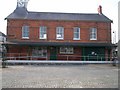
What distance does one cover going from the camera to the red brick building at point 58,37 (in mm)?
34312

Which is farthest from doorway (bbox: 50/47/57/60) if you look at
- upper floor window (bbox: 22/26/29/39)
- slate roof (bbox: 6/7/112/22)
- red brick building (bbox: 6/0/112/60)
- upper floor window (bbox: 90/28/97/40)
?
upper floor window (bbox: 90/28/97/40)

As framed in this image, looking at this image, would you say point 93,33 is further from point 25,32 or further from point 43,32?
point 25,32

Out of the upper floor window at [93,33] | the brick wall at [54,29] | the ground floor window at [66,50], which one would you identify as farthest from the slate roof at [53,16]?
the ground floor window at [66,50]

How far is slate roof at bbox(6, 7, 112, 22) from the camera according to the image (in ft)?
118

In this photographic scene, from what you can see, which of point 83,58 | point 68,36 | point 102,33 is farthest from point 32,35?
point 102,33

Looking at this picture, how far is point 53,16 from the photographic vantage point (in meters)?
36.9

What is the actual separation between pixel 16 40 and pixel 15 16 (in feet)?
11.6

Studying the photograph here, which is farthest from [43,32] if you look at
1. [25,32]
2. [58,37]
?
[25,32]

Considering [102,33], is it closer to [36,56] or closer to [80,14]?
[80,14]

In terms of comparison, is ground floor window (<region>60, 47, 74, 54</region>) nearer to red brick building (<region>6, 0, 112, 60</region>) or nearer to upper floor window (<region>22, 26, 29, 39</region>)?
red brick building (<region>6, 0, 112, 60</region>)

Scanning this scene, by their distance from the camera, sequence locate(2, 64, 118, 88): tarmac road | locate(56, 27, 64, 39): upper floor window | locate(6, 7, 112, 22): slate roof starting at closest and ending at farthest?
locate(2, 64, 118, 88): tarmac road
locate(56, 27, 64, 39): upper floor window
locate(6, 7, 112, 22): slate roof

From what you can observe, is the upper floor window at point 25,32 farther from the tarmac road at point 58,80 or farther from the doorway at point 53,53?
the tarmac road at point 58,80

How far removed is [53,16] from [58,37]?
11.5 feet

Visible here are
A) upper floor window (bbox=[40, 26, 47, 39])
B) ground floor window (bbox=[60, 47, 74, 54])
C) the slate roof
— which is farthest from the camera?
the slate roof
